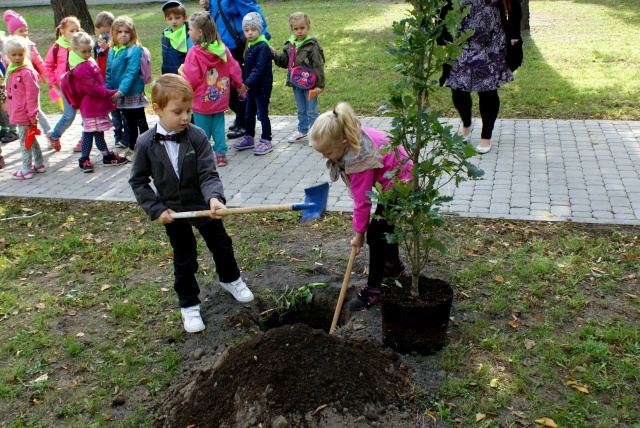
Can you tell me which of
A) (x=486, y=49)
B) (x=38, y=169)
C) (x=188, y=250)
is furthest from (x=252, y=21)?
(x=188, y=250)

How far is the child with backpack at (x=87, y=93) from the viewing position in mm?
7277

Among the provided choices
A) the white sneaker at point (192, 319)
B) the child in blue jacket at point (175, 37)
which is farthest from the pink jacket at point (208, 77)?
the white sneaker at point (192, 319)

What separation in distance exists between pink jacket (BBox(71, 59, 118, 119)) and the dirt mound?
4.86 meters

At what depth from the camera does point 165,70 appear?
8.19m

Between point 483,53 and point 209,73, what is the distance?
317cm

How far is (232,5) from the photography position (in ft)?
27.1

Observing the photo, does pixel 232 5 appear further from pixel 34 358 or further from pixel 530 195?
pixel 34 358

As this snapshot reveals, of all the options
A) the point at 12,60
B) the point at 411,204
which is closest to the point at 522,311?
the point at 411,204

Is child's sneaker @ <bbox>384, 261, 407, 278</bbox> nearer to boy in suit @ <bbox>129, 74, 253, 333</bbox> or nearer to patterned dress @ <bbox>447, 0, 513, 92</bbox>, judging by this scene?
boy in suit @ <bbox>129, 74, 253, 333</bbox>

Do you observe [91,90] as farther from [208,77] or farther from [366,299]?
[366,299]

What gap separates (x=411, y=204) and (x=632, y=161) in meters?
4.59

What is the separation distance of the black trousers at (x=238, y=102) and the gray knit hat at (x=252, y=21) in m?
0.73

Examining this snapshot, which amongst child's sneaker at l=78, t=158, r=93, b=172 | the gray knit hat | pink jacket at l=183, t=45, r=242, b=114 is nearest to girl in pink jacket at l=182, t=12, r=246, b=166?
pink jacket at l=183, t=45, r=242, b=114

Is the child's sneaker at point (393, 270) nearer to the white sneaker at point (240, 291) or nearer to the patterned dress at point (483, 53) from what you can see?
the white sneaker at point (240, 291)
